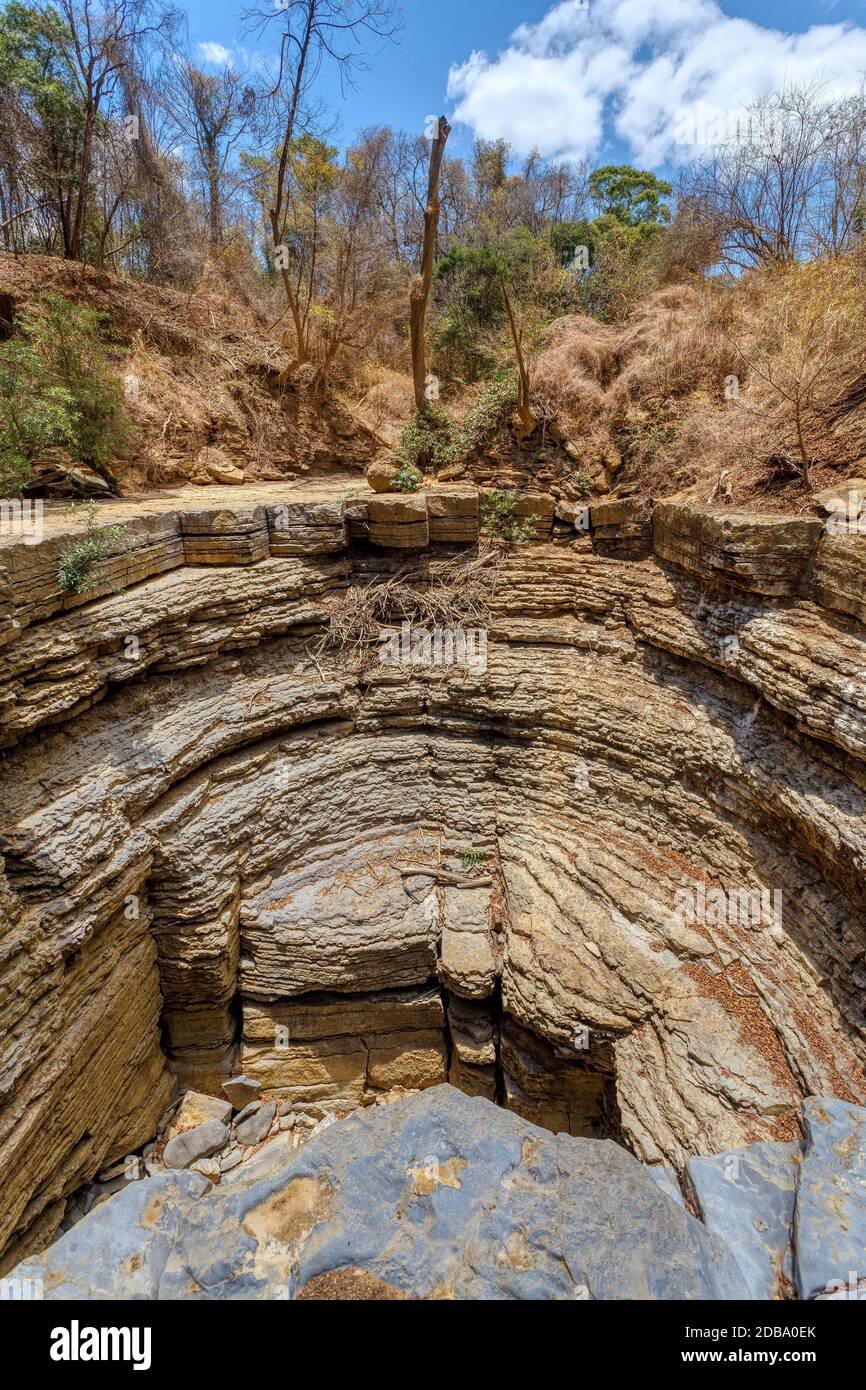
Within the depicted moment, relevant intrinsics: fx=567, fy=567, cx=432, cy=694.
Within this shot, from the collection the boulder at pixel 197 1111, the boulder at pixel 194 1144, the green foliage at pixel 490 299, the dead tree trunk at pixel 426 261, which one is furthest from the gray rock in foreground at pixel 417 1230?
the green foliage at pixel 490 299

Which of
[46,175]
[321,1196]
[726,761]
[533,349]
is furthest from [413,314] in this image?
[321,1196]

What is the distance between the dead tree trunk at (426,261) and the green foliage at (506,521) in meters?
2.50

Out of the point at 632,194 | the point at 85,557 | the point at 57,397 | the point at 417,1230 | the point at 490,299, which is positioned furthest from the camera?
the point at 632,194

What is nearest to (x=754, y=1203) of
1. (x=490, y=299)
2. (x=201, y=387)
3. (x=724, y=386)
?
(x=724, y=386)

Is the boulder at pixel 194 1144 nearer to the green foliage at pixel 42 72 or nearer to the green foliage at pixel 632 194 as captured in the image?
the green foliage at pixel 42 72

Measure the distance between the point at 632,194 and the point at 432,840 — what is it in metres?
17.6

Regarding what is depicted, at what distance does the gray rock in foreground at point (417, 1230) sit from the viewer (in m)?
2.12

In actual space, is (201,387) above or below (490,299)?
below

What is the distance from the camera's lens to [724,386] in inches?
303

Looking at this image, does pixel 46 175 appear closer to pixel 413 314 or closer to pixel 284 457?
pixel 284 457

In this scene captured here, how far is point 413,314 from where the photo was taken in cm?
823

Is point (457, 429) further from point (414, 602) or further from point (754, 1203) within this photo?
point (754, 1203)

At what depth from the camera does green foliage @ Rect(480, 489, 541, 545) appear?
25.0 feet

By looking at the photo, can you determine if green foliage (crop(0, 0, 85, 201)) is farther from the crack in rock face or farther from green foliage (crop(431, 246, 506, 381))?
the crack in rock face
